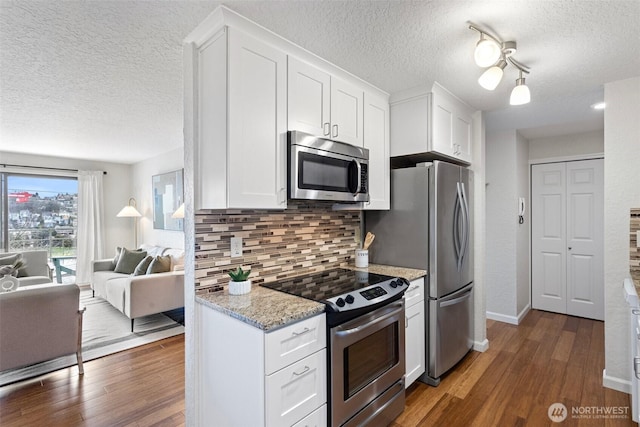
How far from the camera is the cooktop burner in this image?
1732mm

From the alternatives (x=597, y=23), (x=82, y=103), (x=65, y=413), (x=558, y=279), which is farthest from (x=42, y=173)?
(x=558, y=279)

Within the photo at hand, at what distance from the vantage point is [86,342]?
3361 millimetres

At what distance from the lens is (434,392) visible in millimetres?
2438

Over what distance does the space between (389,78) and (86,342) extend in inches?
154

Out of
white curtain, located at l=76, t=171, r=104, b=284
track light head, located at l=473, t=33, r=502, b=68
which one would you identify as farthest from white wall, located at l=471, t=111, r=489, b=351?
white curtain, located at l=76, t=171, r=104, b=284

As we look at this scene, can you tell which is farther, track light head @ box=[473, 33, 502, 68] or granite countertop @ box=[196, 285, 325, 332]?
track light head @ box=[473, 33, 502, 68]

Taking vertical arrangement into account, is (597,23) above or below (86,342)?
above

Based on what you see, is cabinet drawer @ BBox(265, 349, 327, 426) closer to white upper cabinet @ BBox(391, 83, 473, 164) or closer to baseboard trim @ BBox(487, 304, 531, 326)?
white upper cabinet @ BBox(391, 83, 473, 164)

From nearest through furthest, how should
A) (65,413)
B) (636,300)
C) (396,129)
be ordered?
(636,300) < (65,413) < (396,129)

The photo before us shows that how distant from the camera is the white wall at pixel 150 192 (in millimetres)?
5273

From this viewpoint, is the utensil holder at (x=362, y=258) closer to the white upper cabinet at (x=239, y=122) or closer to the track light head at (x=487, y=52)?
the white upper cabinet at (x=239, y=122)

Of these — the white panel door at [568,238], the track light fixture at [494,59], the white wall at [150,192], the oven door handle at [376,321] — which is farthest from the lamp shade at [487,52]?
the white wall at [150,192]

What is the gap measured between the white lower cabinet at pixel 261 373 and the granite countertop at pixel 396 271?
38.2 inches

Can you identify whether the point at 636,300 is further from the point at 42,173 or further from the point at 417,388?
the point at 42,173
